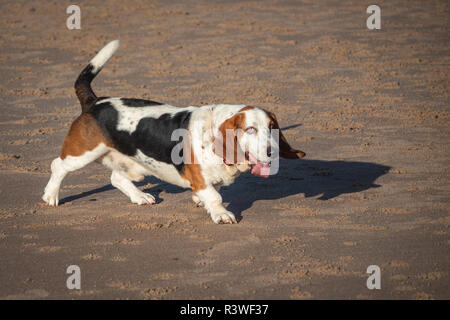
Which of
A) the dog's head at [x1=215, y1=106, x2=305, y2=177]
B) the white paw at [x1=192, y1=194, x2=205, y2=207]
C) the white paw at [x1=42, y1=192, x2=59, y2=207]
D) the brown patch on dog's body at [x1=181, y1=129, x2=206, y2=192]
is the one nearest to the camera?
the dog's head at [x1=215, y1=106, x2=305, y2=177]

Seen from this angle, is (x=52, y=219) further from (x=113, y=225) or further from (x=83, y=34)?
(x=83, y=34)

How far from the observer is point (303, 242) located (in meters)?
5.58

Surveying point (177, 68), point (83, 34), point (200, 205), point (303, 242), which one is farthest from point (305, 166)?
point (83, 34)

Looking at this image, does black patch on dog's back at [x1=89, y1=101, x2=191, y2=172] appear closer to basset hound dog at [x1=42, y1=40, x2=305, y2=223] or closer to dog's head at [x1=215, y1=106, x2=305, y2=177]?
basset hound dog at [x1=42, y1=40, x2=305, y2=223]

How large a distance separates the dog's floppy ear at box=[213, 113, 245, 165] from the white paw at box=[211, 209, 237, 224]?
61 centimetres

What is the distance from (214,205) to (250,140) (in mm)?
913

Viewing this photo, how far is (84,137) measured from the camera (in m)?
6.24

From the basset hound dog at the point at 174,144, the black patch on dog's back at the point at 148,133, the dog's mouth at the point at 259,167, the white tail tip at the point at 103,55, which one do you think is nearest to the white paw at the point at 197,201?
the basset hound dog at the point at 174,144

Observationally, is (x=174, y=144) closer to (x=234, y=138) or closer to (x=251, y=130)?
(x=234, y=138)

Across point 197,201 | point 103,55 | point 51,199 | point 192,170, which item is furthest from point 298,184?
point 51,199

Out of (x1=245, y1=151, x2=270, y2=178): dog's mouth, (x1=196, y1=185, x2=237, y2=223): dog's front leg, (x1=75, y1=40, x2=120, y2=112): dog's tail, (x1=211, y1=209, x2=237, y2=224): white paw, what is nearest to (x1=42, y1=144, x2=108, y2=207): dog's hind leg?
(x1=75, y1=40, x2=120, y2=112): dog's tail

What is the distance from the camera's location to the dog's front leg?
5910 mm

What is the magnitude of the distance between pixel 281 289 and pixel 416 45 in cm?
1028

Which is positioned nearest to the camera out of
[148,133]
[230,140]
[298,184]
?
[230,140]
